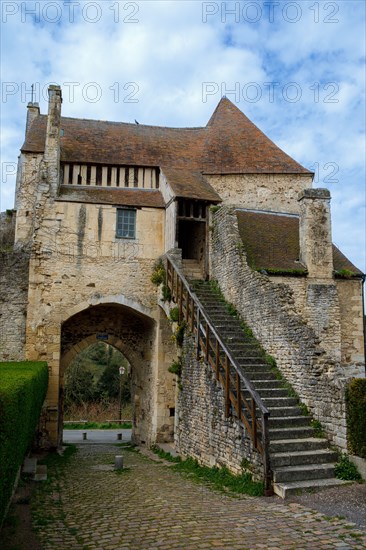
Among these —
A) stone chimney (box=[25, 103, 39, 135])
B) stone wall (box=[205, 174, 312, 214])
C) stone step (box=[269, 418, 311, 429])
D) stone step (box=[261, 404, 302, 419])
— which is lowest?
stone step (box=[269, 418, 311, 429])

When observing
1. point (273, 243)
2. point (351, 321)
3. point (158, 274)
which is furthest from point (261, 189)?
point (351, 321)

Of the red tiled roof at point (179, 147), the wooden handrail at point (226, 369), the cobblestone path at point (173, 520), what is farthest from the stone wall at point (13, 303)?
the cobblestone path at point (173, 520)

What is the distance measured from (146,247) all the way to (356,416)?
859 centimetres

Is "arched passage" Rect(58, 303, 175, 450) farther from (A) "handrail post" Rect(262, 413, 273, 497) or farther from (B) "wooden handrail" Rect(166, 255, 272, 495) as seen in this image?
(A) "handrail post" Rect(262, 413, 273, 497)

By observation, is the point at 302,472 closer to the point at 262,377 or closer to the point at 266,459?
the point at 266,459

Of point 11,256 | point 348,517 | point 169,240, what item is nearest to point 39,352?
point 11,256

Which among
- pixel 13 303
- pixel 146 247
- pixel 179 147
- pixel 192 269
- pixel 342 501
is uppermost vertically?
pixel 179 147

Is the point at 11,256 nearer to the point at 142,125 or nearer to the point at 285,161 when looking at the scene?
the point at 142,125

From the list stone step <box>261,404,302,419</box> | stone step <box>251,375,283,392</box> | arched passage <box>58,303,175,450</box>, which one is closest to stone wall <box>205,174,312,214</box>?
arched passage <box>58,303,175,450</box>

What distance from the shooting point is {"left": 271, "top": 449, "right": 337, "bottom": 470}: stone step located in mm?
7277

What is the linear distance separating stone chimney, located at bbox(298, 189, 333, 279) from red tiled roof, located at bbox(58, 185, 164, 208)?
418cm

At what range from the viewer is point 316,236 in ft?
43.8

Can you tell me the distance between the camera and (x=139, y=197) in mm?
14805

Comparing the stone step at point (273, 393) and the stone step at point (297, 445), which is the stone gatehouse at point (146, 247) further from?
the stone step at point (297, 445)
